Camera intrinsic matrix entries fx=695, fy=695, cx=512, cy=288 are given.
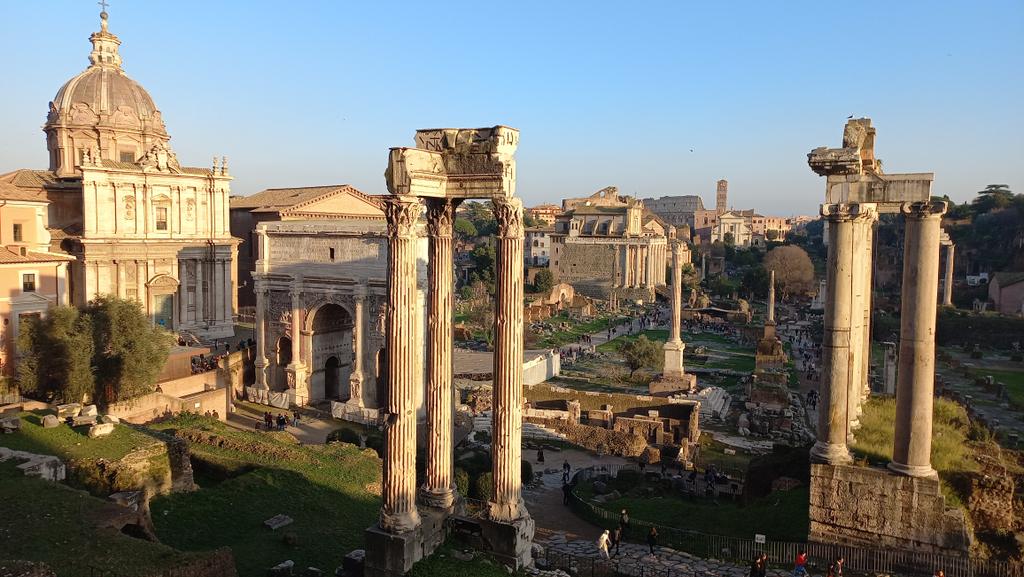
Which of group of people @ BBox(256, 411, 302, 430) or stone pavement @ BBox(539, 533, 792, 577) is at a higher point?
stone pavement @ BBox(539, 533, 792, 577)

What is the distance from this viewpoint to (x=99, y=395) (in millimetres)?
21016

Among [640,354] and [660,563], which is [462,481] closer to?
[660,563]

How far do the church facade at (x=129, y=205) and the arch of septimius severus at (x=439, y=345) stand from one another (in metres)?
25.2

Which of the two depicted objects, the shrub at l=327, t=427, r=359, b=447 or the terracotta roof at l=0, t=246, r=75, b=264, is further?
the terracotta roof at l=0, t=246, r=75, b=264

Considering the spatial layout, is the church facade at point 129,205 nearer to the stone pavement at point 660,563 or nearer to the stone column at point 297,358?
the stone column at point 297,358

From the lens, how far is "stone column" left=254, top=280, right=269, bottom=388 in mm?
27844

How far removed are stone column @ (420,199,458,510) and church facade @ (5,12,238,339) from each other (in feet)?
82.5

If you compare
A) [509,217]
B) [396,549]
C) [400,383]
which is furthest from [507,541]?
[509,217]

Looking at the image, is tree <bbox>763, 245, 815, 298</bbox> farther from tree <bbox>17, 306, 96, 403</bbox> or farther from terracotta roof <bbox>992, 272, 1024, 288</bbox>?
tree <bbox>17, 306, 96, 403</bbox>

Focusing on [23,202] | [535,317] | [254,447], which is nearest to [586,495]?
[254,447]

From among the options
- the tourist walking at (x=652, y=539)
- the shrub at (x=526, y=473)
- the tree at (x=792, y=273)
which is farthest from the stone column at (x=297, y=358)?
the tree at (x=792, y=273)

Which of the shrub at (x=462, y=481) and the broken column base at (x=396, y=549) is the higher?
the broken column base at (x=396, y=549)

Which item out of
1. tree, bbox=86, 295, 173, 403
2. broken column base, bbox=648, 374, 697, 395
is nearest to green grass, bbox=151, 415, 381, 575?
tree, bbox=86, 295, 173, 403

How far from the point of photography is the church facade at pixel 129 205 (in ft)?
98.7
